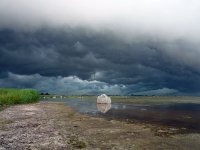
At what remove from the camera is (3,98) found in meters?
81.7

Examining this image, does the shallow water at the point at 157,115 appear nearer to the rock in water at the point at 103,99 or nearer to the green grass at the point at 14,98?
the green grass at the point at 14,98

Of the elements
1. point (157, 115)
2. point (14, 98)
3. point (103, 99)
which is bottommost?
point (157, 115)

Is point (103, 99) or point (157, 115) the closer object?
point (157, 115)

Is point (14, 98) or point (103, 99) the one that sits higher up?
point (14, 98)

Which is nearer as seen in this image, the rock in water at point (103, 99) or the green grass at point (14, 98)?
the green grass at point (14, 98)

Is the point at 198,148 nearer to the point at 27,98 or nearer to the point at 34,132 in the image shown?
the point at 34,132

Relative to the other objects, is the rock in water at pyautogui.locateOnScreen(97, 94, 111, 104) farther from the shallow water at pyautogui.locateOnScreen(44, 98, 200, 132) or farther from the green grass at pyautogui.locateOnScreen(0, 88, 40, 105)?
the shallow water at pyautogui.locateOnScreen(44, 98, 200, 132)

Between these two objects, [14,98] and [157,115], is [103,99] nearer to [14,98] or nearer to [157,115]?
[14,98]

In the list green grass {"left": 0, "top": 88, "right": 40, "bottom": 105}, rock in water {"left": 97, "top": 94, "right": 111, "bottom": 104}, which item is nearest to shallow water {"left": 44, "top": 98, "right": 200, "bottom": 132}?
green grass {"left": 0, "top": 88, "right": 40, "bottom": 105}

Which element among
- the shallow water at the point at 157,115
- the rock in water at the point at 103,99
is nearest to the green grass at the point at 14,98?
the shallow water at the point at 157,115

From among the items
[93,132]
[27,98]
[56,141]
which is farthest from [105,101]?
[56,141]

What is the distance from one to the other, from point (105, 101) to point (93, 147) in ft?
266

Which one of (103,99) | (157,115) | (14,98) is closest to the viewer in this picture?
(157,115)

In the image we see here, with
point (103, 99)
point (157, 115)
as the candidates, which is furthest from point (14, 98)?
point (157, 115)
